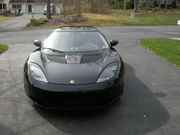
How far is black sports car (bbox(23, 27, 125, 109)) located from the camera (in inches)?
137

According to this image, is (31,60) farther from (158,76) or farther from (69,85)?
(158,76)

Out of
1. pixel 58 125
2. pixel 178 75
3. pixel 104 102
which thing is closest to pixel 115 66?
pixel 104 102

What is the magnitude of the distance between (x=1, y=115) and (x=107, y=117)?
1.94 meters

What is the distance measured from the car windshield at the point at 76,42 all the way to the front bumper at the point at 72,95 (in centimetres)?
143

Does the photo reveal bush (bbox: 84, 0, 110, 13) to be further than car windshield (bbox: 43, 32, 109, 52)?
Yes

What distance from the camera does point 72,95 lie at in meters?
3.42

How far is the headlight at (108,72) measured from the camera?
371 cm

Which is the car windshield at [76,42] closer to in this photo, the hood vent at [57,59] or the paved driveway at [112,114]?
the hood vent at [57,59]

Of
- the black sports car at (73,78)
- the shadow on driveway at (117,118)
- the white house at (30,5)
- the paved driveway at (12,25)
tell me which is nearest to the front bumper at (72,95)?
the black sports car at (73,78)

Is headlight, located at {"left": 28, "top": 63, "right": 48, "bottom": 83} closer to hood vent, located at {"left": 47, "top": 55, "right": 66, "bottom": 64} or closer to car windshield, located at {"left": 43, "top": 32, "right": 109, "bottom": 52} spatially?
hood vent, located at {"left": 47, "top": 55, "right": 66, "bottom": 64}

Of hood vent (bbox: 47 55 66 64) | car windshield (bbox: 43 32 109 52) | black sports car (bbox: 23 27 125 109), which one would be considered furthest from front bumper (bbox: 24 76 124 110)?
car windshield (bbox: 43 32 109 52)

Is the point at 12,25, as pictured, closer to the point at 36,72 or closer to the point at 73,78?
the point at 36,72

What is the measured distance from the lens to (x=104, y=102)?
11.9 feet

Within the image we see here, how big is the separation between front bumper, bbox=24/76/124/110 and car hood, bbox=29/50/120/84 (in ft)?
0.42
